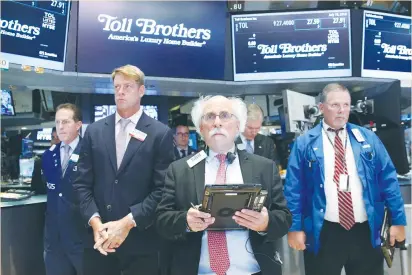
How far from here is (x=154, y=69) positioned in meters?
3.95

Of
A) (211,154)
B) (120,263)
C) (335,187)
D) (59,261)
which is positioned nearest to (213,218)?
(211,154)

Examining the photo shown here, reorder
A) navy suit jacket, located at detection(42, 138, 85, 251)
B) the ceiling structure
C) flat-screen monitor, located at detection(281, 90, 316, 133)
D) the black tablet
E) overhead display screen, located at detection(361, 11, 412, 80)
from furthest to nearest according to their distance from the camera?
overhead display screen, located at detection(361, 11, 412, 80), flat-screen monitor, located at detection(281, 90, 316, 133), the ceiling structure, navy suit jacket, located at detection(42, 138, 85, 251), the black tablet

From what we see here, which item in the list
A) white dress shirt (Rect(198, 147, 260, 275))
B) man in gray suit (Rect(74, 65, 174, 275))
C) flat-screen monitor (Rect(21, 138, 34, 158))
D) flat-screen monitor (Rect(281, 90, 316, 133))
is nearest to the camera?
white dress shirt (Rect(198, 147, 260, 275))

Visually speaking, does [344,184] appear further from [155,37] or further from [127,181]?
[155,37]

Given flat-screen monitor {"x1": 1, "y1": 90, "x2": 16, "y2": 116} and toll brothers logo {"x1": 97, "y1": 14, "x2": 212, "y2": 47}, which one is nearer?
toll brothers logo {"x1": 97, "y1": 14, "x2": 212, "y2": 47}

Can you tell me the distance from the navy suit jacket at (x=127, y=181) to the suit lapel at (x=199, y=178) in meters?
0.29

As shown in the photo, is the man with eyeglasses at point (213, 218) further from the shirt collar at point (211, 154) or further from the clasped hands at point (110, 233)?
the clasped hands at point (110, 233)

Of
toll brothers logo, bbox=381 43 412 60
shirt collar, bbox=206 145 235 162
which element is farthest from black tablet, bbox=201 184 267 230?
toll brothers logo, bbox=381 43 412 60

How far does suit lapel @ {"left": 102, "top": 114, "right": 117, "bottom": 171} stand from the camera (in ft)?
6.91

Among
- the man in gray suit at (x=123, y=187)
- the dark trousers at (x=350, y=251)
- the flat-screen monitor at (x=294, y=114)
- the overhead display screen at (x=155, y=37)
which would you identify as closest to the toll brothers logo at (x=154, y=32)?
the overhead display screen at (x=155, y=37)

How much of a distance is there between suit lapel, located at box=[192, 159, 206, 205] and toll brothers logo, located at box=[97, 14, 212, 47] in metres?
2.37

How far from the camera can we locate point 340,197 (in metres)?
2.38

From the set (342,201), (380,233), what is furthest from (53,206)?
(380,233)

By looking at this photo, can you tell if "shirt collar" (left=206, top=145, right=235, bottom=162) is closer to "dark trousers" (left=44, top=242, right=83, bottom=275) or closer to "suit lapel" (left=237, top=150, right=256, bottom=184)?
"suit lapel" (left=237, top=150, right=256, bottom=184)
